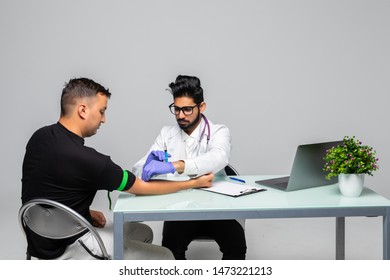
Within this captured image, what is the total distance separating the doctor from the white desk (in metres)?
0.25

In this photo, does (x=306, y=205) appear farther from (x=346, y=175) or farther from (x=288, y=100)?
(x=288, y=100)

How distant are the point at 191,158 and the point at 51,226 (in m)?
0.92

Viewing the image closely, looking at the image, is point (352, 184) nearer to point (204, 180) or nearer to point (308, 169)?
point (308, 169)

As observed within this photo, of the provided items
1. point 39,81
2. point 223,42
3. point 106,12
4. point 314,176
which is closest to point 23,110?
point 39,81

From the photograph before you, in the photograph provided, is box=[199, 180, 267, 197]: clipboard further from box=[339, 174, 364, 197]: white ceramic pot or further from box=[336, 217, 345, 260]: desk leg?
box=[336, 217, 345, 260]: desk leg

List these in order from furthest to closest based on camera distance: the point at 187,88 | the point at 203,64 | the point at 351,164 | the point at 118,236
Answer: the point at 203,64
the point at 187,88
the point at 351,164
the point at 118,236

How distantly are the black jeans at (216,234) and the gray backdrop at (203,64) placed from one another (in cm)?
188

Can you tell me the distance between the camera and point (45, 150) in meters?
1.95

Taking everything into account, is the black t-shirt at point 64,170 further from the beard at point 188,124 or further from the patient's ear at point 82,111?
the beard at point 188,124

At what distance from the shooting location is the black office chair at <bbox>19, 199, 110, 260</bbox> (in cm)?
185

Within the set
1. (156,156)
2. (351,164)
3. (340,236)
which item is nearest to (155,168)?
(156,156)

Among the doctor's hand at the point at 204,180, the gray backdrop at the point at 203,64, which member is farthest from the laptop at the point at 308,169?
the gray backdrop at the point at 203,64

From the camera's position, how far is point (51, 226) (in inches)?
75.6

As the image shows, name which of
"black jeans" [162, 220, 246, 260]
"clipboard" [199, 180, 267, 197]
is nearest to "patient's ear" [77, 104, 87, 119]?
"clipboard" [199, 180, 267, 197]
